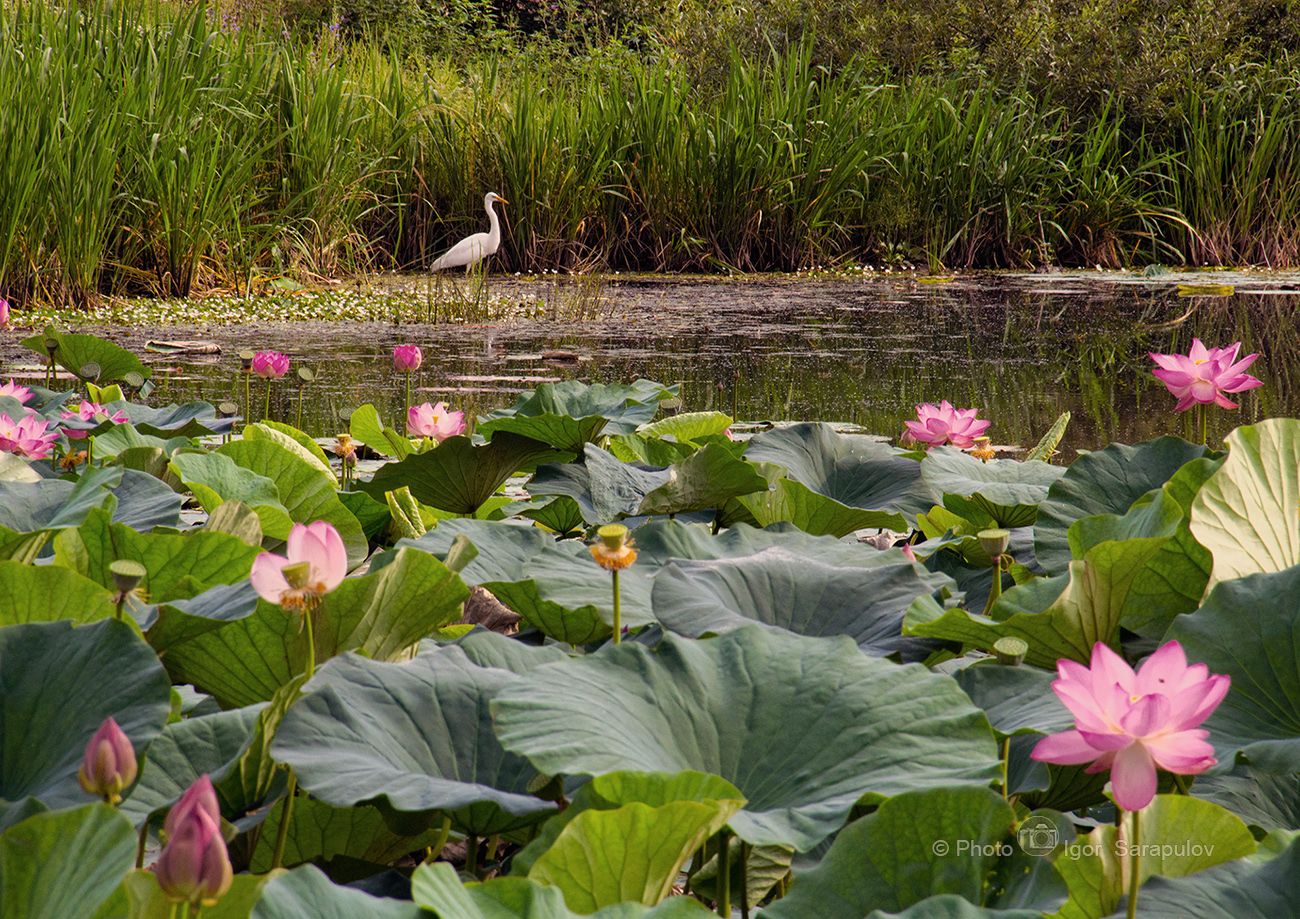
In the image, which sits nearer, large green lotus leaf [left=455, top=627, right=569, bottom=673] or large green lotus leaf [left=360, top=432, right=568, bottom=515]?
large green lotus leaf [left=455, top=627, right=569, bottom=673]

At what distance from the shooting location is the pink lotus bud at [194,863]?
0.45m

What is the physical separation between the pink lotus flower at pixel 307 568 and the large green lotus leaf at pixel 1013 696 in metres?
0.39

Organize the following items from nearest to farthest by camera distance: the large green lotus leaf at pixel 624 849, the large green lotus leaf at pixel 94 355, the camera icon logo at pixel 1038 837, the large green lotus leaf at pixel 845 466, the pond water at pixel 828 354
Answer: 1. the large green lotus leaf at pixel 624 849
2. the camera icon logo at pixel 1038 837
3. the large green lotus leaf at pixel 845 466
4. the large green lotus leaf at pixel 94 355
5. the pond water at pixel 828 354

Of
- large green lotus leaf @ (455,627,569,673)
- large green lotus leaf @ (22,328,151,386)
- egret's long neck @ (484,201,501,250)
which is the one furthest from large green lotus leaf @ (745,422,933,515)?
egret's long neck @ (484,201,501,250)

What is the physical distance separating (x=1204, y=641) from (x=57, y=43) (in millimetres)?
5291

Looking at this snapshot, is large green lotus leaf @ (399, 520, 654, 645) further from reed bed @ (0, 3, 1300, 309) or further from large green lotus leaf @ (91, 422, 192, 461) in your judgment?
reed bed @ (0, 3, 1300, 309)

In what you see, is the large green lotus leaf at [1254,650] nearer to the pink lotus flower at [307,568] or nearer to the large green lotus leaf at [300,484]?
the pink lotus flower at [307,568]

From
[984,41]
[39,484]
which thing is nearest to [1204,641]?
[39,484]

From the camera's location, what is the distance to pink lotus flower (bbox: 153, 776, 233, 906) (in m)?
0.45

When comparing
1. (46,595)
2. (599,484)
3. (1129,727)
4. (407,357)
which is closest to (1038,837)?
(1129,727)

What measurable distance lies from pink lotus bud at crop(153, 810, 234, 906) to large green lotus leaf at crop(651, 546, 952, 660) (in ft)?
1.45

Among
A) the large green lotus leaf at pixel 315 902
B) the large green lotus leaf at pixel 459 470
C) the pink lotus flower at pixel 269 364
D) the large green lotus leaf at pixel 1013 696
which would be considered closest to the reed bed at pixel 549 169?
the pink lotus flower at pixel 269 364

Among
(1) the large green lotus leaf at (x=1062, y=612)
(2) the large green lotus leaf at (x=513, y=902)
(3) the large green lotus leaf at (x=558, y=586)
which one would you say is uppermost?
(2) the large green lotus leaf at (x=513, y=902)

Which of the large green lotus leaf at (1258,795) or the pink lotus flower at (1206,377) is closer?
the large green lotus leaf at (1258,795)
